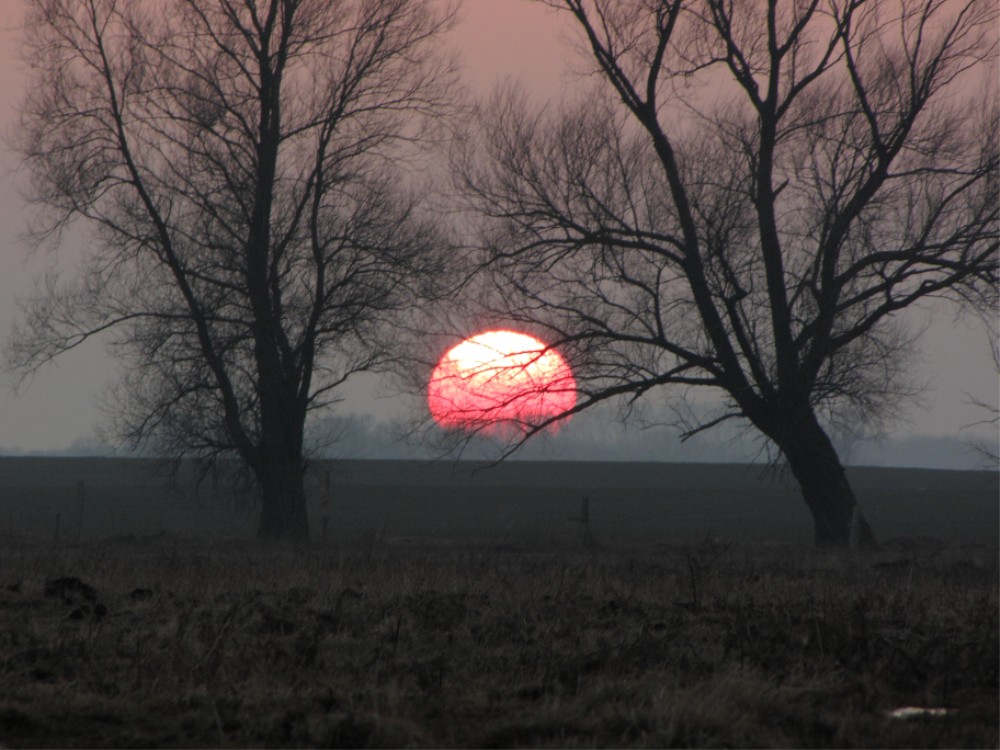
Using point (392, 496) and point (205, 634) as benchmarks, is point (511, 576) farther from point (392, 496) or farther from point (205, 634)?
point (392, 496)

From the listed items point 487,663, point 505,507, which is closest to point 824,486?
point 487,663

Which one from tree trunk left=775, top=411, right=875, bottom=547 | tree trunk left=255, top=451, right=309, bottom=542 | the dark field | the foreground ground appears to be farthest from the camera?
the dark field

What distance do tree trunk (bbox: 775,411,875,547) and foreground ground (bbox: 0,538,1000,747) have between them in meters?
10.8

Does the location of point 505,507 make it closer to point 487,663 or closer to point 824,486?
point 824,486

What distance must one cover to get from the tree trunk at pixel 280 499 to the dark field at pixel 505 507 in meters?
0.86

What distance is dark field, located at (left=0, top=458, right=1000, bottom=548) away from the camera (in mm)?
28828

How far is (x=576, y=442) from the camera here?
185125 mm

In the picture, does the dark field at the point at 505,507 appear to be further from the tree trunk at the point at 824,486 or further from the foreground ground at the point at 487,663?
the foreground ground at the point at 487,663

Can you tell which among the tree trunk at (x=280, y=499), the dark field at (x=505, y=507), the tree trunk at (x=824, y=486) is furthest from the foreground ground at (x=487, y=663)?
the tree trunk at (x=280, y=499)

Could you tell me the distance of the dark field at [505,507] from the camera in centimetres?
2883

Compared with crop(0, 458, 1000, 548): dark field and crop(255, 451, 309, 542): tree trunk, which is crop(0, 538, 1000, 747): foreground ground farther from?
crop(255, 451, 309, 542): tree trunk

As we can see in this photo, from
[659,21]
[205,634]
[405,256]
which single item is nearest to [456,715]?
[205,634]

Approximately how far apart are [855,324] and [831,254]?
54.2 inches

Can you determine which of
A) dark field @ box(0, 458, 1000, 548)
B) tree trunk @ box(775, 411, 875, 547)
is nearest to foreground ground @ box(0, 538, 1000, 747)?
tree trunk @ box(775, 411, 875, 547)
